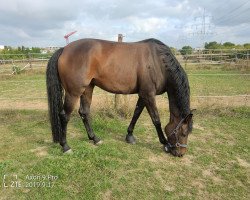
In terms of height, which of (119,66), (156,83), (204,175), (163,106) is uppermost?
(119,66)

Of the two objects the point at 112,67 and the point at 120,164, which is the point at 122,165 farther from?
the point at 112,67

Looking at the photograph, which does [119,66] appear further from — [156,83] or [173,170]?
[173,170]

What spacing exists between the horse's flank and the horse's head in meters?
0.66

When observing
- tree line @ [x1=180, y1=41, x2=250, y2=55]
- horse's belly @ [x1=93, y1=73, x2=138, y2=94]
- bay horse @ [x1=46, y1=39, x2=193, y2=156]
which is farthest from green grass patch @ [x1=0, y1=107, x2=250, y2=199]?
tree line @ [x1=180, y1=41, x2=250, y2=55]

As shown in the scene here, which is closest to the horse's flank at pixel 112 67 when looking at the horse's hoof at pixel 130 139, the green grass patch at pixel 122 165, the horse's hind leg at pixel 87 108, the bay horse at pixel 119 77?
the bay horse at pixel 119 77

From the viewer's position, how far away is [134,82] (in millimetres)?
4191

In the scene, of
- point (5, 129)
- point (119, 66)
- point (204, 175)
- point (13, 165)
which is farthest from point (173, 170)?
point (5, 129)

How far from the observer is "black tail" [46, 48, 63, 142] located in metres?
4.04

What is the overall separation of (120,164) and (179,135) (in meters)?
1.05

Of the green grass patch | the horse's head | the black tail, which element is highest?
the black tail

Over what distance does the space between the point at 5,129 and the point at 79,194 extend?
120 inches

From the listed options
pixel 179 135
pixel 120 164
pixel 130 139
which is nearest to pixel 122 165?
pixel 120 164

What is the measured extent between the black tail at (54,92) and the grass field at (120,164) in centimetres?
48

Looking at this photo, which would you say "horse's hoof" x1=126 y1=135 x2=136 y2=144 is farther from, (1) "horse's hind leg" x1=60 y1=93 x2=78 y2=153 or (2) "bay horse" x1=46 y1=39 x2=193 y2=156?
(1) "horse's hind leg" x1=60 y1=93 x2=78 y2=153
